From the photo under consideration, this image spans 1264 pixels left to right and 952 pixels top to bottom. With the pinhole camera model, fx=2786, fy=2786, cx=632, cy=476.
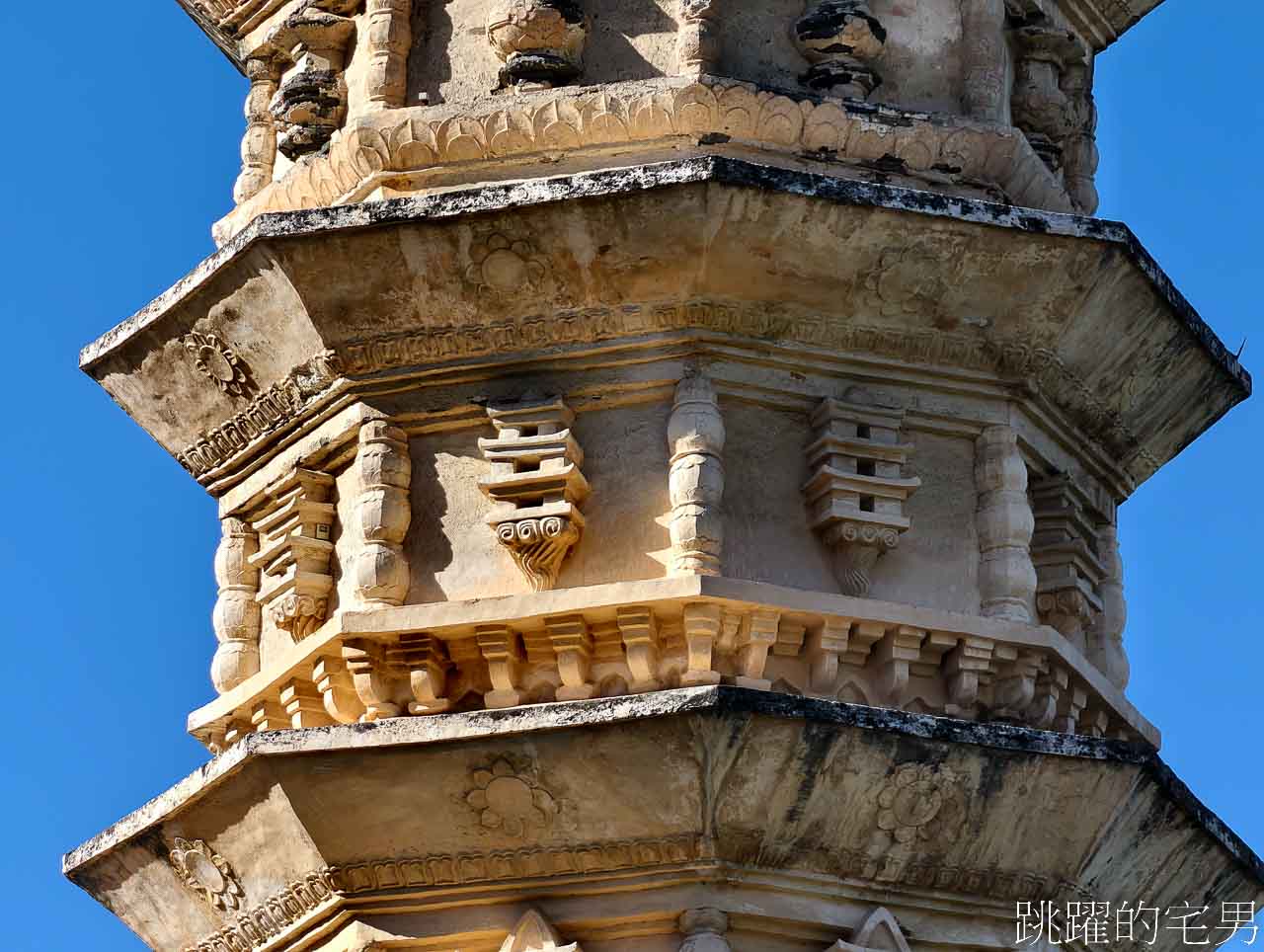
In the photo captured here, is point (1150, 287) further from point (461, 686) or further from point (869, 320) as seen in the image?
point (461, 686)

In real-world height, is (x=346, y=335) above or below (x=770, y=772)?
above

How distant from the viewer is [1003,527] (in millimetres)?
9695

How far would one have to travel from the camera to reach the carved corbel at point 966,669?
940 centimetres

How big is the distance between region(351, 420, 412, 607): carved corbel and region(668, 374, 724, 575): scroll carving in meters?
0.97

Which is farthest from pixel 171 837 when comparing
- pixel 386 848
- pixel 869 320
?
pixel 869 320

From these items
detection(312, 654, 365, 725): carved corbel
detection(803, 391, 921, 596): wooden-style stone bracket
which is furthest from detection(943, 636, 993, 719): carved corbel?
detection(312, 654, 365, 725): carved corbel

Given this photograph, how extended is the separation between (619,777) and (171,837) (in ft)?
5.62

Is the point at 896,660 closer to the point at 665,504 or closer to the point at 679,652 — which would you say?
the point at 679,652

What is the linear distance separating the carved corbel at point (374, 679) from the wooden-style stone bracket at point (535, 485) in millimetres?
573

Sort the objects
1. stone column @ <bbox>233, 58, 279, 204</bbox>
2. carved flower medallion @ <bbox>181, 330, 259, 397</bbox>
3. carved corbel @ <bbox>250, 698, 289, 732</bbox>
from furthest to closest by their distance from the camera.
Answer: stone column @ <bbox>233, 58, 279, 204</bbox> < carved flower medallion @ <bbox>181, 330, 259, 397</bbox> < carved corbel @ <bbox>250, 698, 289, 732</bbox>

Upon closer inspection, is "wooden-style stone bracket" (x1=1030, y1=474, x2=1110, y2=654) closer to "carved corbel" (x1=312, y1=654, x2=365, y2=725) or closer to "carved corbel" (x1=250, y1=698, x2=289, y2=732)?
"carved corbel" (x1=312, y1=654, x2=365, y2=725)

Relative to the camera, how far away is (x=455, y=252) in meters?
9.60

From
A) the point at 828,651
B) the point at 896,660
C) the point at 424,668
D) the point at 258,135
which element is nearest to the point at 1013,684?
the point at 896,660

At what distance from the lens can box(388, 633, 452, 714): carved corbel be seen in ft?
30.7
